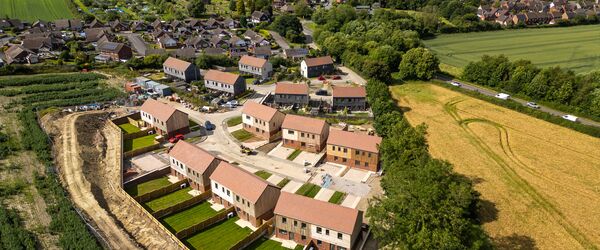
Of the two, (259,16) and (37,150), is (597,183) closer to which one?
(37,150)

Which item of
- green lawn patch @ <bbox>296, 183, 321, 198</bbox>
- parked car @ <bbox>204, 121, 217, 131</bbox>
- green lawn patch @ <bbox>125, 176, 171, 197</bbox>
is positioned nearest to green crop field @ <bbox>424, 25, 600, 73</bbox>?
parked car @ <bbox>204, 121, 217, 131</bbox>

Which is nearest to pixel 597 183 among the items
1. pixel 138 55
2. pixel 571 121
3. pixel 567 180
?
pixel 567 180

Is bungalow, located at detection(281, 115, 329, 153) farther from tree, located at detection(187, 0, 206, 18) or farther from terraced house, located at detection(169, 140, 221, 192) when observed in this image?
tree, located at detection(187, 0, 206, 18)

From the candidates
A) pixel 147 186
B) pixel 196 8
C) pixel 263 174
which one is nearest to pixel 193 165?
pixel 147 186

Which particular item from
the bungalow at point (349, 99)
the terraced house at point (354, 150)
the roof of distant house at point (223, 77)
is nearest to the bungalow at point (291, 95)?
the bungalow at point (349, 99)

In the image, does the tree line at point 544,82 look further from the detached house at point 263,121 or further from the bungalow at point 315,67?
the detached house at point 263,121

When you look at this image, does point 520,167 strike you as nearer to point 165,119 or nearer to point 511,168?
point 511,168

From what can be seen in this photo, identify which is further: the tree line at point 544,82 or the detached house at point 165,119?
the tree line at point 544,82
